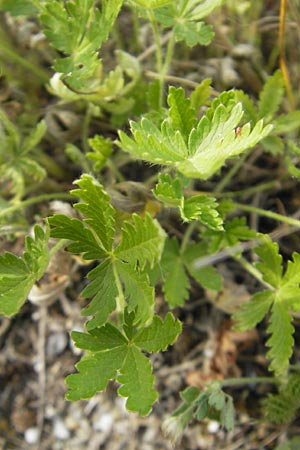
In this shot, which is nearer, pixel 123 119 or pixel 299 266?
pixel 299 266

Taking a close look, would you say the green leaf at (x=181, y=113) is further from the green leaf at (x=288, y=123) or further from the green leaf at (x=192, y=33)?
the green leaf at (x=288, y=123)

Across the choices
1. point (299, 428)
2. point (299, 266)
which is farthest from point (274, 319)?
point (299, 428)

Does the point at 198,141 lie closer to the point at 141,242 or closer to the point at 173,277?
the point at 141,242

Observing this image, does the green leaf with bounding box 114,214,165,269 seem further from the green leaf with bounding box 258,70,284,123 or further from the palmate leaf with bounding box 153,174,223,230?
the green leaf with bounding box 258,70,284,123

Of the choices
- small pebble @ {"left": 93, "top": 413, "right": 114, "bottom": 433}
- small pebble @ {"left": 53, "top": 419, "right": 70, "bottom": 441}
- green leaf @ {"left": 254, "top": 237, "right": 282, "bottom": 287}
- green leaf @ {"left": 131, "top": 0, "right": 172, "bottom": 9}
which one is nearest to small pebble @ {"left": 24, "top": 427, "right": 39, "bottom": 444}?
small pebble @ {"left": 53, "top": 419, "right": 70, "bottom": 441}

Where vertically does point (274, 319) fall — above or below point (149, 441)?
above

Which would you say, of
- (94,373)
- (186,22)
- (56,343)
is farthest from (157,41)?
(56,343)

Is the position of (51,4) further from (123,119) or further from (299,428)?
(299,428)
